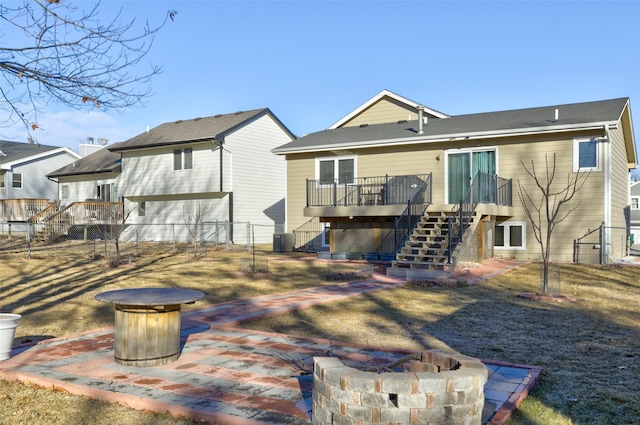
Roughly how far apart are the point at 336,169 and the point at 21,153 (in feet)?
88.8

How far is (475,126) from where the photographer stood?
20.0 m

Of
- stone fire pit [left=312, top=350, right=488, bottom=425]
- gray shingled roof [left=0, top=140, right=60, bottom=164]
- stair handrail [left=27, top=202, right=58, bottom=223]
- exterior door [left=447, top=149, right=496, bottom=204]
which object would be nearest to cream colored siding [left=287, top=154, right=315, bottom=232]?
exterior door [left=447, top=149, right=496, bottom=204]

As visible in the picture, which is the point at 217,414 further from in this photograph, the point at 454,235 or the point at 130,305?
the point at 454,235

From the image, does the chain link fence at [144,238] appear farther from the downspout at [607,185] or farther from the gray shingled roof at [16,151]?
the downspout at [607,185]

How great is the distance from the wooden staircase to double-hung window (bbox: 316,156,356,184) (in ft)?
18.1

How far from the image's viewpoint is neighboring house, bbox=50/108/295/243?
90.3 ft

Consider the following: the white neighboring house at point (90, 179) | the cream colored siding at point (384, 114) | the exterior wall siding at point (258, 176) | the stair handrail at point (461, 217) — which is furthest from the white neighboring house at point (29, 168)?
the stair handrail at point (461, 217)

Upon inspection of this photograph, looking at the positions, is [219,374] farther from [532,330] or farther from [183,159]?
[183,159]

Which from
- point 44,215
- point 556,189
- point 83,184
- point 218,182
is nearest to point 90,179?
point 83,184

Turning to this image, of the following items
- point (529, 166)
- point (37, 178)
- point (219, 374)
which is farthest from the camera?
point (37, 178)

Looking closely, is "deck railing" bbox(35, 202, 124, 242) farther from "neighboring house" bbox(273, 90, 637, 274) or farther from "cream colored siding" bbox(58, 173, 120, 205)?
"neighboring house" bbox(273, 90, 637, 274)

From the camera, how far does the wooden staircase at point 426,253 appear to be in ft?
Answer: 46.0

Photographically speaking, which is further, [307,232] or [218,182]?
[218,182]

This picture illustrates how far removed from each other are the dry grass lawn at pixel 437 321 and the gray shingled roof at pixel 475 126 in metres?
5.04
